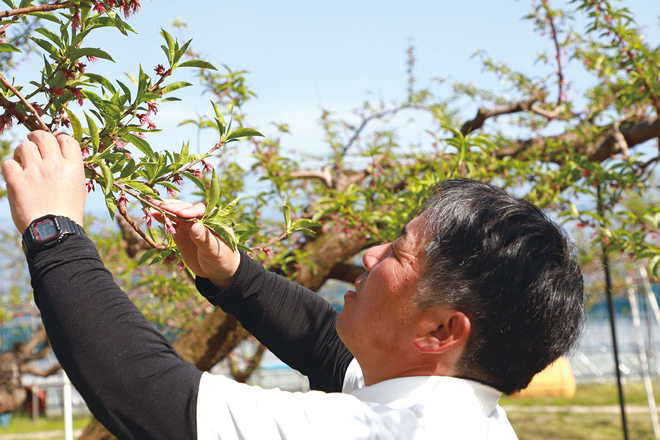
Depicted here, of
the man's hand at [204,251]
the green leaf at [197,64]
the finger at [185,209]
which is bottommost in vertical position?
the man's hand at [204,251]

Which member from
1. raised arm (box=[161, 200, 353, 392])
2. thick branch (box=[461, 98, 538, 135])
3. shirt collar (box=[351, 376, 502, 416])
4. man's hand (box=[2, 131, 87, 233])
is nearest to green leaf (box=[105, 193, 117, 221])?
man's hand (box=[2, 131, 87, 233])

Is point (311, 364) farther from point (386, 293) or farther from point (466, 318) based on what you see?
point (466, 318)

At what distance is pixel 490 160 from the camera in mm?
3312

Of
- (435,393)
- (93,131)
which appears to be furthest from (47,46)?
(435,393)

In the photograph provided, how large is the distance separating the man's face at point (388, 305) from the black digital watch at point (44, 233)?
2.19ft

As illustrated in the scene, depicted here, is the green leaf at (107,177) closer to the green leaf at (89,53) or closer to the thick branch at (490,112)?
the green leaf at (89,53)

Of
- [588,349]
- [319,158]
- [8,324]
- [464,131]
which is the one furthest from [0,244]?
[588,349]

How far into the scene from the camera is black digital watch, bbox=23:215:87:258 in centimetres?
91

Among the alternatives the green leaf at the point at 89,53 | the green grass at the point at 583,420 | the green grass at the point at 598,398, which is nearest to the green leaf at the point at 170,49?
the green leaf at the point at 89,53

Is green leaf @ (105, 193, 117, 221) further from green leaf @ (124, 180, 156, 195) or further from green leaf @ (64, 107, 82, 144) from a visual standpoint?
green leaf @ (64, 107, 82, 144)

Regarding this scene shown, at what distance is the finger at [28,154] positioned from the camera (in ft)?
3.24

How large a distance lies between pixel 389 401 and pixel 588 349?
15576 millimetres

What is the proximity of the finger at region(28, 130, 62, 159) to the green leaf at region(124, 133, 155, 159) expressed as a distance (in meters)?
0.18

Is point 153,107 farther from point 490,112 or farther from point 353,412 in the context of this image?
point 490,112
